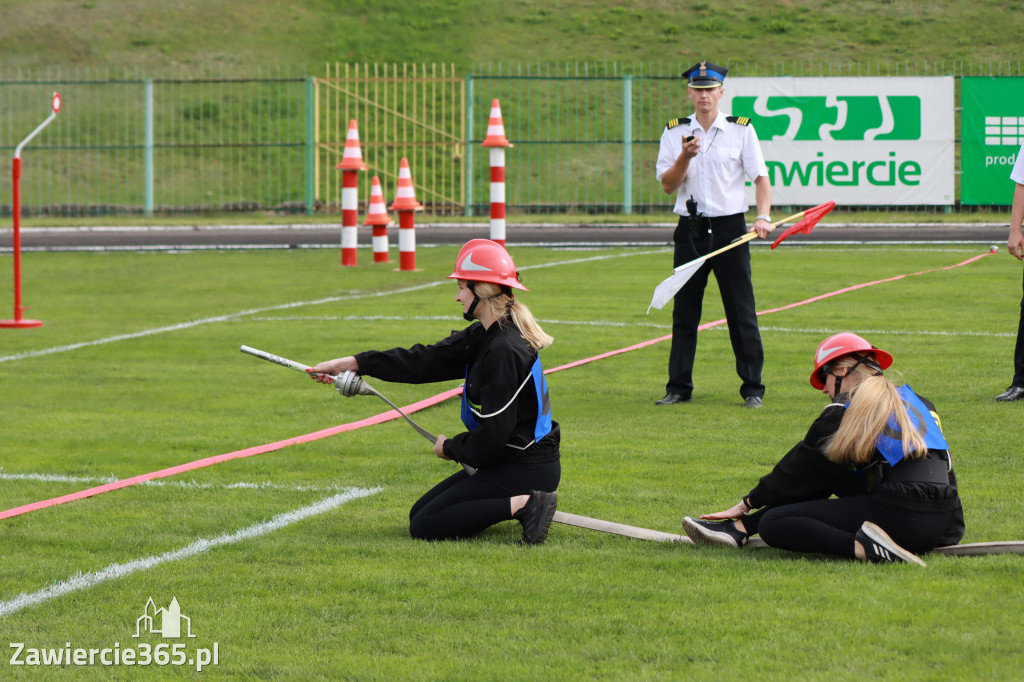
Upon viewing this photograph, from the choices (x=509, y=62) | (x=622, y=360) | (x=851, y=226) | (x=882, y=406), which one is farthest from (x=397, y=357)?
(x=509, y=62)

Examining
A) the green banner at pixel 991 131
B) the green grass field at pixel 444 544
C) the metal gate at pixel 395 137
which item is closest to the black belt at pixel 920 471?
the green grass field at pixel 444 544

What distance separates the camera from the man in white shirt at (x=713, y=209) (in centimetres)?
909

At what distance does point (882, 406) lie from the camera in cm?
505

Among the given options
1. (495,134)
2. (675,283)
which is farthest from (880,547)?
(495,134)

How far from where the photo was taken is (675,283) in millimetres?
8805

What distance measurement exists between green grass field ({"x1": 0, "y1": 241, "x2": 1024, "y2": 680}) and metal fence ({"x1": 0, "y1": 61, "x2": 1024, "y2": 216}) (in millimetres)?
15049

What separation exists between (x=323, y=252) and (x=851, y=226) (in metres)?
9.50

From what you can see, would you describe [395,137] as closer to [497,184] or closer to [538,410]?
[497,184]

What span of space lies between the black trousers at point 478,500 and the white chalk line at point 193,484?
1088 mm

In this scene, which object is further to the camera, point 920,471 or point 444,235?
point 444,235

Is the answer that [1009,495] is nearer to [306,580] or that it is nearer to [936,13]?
[306,580]

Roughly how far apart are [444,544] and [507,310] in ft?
3.46

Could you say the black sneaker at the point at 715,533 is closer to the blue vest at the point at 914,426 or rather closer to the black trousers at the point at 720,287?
the blue vest at the point at 914,426

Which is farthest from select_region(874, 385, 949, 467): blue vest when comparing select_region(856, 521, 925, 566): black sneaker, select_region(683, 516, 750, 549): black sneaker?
select_region(683, 516, 750, 549): black sneaker
